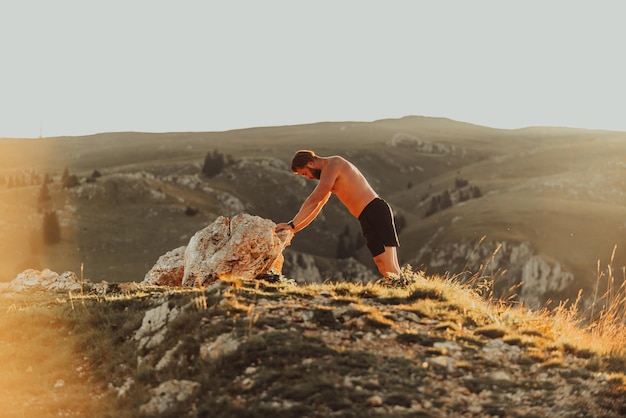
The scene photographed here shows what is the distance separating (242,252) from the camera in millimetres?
13773

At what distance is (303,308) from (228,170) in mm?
149592

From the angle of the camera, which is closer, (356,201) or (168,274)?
(356,201)

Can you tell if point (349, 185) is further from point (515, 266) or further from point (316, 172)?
point (515, 266)

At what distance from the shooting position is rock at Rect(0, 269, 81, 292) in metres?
15.7

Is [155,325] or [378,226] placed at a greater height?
[378,226]

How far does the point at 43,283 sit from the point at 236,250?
17.9 ft

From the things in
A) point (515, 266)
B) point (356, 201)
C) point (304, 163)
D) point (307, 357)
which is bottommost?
point (515, 266)

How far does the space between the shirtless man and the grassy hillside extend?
162 cm

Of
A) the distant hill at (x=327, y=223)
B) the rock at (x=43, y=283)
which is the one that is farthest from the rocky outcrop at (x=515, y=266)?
the rock at (x=43, y=283)

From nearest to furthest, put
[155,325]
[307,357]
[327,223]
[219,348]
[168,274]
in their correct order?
[307,357], [219,348], [155,325], [168,274], [327,223]

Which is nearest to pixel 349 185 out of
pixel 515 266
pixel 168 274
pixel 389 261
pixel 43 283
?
pixel 389 261

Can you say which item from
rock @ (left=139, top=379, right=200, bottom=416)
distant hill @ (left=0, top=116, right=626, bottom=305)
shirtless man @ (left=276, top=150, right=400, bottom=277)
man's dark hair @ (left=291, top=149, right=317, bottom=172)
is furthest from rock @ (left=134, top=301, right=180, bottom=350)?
distant hill @ (left=0, top=116, right=626, bottom=305)

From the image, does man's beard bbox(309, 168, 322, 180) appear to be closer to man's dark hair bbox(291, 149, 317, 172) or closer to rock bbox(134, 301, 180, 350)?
man's dark hair bbox(291, 149, 317, 172)

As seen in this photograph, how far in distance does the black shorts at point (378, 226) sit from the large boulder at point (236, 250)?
Result: 2.04 meters
